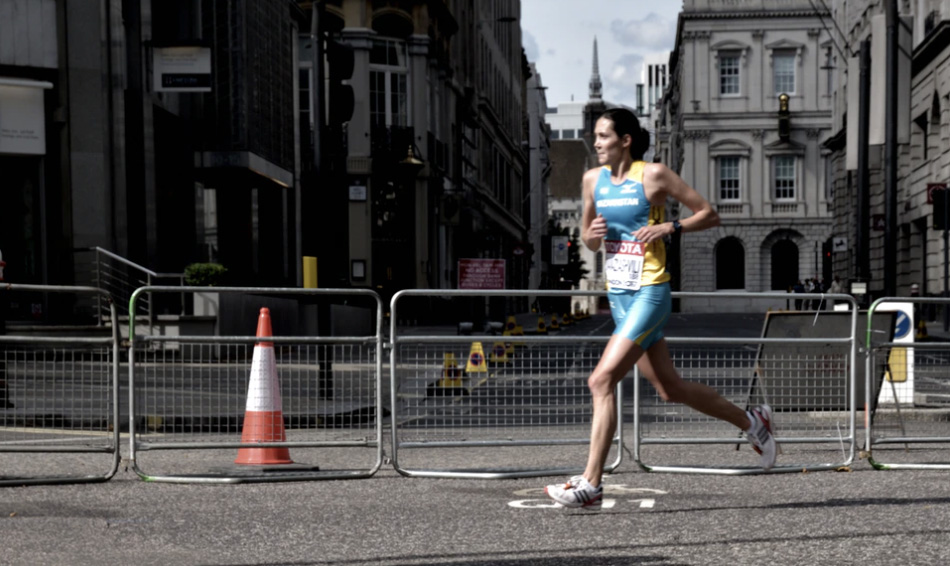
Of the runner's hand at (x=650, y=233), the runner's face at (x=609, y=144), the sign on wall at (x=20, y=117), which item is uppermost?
the sign on wall at (x=20, y=117)

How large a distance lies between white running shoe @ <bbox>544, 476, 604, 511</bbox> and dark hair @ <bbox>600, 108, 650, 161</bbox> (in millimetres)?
1570

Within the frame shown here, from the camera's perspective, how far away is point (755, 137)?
8194cm

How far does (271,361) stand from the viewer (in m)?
8.62

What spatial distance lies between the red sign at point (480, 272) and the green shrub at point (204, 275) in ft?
25.7

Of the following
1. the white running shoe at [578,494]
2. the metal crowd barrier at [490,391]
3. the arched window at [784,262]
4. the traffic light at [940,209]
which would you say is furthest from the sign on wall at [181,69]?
the arched window at [784,262]

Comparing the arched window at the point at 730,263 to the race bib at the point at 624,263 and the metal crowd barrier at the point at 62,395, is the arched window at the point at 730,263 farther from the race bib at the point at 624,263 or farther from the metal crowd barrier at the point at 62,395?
the race bib at the point at 624,263

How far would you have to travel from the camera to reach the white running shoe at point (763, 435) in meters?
7.50

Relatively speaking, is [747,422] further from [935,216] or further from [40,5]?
[935,216]

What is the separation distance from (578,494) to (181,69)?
19742 millimetres

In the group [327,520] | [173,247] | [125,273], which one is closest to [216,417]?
[327,520]

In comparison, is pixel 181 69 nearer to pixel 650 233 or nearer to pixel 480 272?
pixel 480 272

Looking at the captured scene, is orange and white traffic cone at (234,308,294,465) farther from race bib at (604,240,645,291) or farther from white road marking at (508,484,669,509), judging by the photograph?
race bib at (604,240,645,291)

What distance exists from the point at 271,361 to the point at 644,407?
229 cm

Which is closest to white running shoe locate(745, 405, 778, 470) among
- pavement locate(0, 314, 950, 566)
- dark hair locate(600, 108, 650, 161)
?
pavement locate(0, 314, 950, 566)
